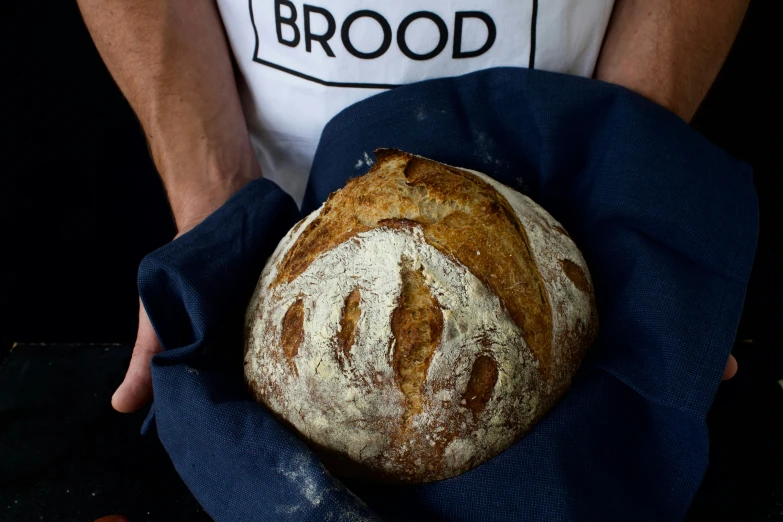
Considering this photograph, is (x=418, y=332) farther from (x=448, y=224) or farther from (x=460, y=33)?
(x=460, y=33)

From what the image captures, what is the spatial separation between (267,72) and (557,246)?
23.5 inches

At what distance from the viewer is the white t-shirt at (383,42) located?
1008 millimetres

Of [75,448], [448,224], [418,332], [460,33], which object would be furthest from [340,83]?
[75,448]

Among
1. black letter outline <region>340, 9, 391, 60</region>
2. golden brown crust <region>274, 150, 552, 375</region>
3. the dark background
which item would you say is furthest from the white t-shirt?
the dark background


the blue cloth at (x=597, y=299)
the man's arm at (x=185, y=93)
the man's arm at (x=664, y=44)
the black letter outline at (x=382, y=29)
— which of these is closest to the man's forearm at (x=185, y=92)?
the man's arm at (x=185, y=93)

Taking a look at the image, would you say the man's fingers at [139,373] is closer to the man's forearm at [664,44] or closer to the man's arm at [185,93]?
the man's arm at [185,93]

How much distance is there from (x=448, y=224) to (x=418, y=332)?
156 mm

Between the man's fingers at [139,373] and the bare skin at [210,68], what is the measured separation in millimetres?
199

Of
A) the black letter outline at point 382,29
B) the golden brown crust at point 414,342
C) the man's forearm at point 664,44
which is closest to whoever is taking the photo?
the golden brown crust at point 414,342

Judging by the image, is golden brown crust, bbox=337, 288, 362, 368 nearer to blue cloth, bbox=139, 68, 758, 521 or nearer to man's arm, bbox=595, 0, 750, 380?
blue cloth, bbox=139, 68, 758, 521

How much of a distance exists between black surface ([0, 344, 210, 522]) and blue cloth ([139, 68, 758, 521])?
1.36 feet

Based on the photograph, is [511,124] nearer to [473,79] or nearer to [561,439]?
[473,79]

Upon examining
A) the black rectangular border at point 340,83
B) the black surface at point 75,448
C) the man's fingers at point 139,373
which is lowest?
the black surface at point 75,448

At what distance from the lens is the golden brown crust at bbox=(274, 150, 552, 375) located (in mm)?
854
